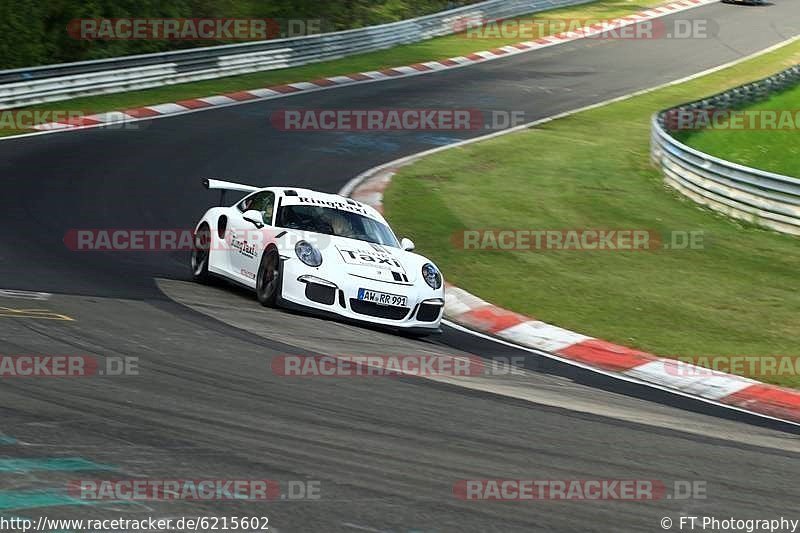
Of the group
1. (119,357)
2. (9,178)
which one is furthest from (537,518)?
(9,178)

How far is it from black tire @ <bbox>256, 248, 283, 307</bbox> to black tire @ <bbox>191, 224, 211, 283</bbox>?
1287 millimetres

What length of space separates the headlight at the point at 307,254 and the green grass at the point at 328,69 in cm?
1164

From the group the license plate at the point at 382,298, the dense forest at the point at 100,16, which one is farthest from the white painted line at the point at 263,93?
the license plate at the point at 382,298

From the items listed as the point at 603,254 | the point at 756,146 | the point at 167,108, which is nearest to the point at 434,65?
the point at 167,108

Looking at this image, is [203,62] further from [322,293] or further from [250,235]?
[322,293]

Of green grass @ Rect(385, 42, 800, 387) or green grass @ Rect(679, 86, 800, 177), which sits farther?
green grass @ Rect(679, 86, 800, 177)

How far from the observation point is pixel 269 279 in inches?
480

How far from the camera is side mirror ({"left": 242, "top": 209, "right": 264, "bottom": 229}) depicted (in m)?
12.7

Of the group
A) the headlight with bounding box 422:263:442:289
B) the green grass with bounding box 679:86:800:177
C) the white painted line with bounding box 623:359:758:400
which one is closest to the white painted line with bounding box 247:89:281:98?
the green grass with bounding box 679:86:800:177

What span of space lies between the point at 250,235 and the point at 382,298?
1.85 metres

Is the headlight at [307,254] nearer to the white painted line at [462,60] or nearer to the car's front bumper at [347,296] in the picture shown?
the car's front bumper at [347,296]

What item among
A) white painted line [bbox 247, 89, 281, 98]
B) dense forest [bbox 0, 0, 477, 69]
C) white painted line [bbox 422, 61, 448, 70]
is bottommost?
white painted line [bbox 247, 89, 281, 98]

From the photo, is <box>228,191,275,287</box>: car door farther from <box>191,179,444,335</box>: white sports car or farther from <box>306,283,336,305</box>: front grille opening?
<box>306,283,336,305</box>: front grille opening

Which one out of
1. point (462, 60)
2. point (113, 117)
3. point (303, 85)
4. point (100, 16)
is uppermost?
point (100, 16)
